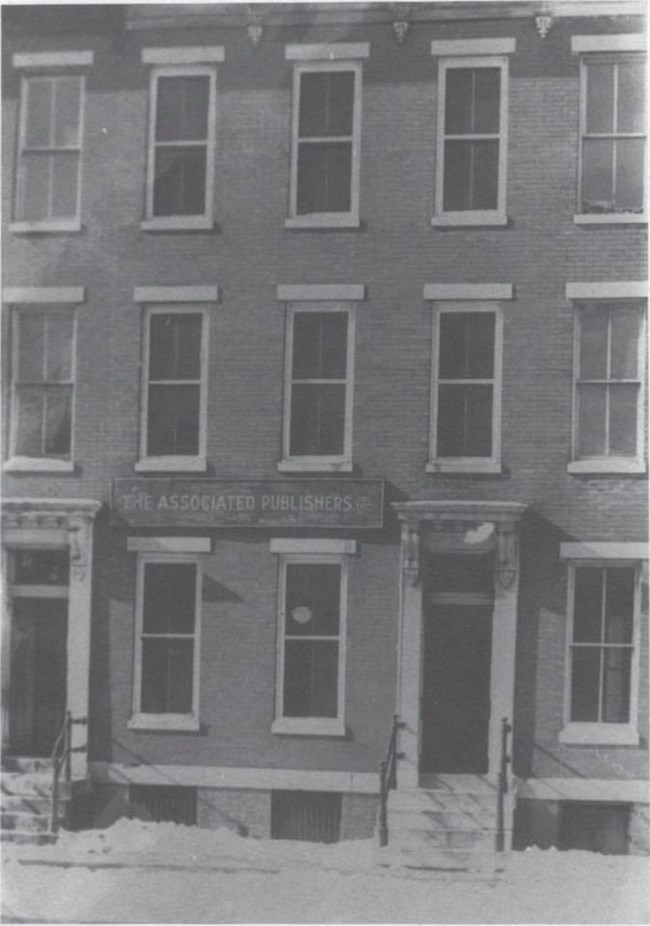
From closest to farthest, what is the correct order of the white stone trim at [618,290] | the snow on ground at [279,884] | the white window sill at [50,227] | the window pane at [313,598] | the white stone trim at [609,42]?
the snow on ground at [279,884] → the white stone trim at [609,42] → the white stone trim at [618,290] → the white window sill at [50,227] → the window pane at [313,598]

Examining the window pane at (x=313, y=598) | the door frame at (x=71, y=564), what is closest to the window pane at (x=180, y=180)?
the door frame at (x=71, y=564)

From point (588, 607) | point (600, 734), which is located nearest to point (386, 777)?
point (600, 734)

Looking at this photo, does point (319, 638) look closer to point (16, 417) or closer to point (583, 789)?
point (583, 789)

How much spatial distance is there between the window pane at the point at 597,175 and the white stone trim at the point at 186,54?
2.38 m

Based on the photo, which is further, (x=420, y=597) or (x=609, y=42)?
(x=420, y=597)

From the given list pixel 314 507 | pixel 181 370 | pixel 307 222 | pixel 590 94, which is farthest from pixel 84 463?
pixel 590 94

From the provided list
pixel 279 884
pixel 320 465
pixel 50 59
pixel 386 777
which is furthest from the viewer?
pixel 50 59

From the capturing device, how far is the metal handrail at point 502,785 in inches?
353

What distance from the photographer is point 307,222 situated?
9195mm

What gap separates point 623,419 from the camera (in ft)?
29.3

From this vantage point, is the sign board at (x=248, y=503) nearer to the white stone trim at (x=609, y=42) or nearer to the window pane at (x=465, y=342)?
the window pane at (x=465, y=342)

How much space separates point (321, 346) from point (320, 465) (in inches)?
30.9

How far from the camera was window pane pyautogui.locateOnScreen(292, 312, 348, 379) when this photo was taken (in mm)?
9258

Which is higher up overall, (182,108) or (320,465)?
(182,108)
